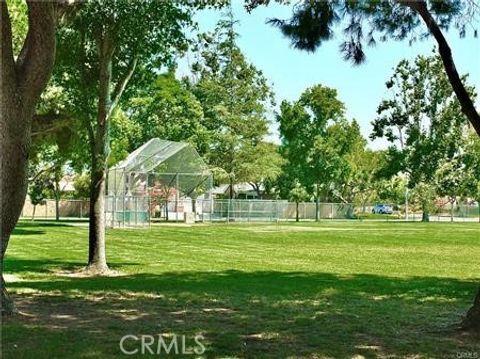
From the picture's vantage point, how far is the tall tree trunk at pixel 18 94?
7266 mm

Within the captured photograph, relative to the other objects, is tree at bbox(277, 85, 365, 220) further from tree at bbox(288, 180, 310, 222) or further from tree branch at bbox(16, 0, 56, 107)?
tree branch at bbox(16, 0, 56, 107)

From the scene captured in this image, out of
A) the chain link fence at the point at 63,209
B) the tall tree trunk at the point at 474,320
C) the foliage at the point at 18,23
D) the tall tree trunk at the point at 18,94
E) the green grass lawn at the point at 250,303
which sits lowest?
the green grass lawn at the point at 250,303

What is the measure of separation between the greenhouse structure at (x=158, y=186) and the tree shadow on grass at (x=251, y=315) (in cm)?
2282

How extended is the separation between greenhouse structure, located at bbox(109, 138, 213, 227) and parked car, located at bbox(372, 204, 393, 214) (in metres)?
41.7

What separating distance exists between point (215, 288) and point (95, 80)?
603cm

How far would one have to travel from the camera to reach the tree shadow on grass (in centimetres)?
645

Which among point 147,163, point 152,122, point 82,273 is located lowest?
point 82,273

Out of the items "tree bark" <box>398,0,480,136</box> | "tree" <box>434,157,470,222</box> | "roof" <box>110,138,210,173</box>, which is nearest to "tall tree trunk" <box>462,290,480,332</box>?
"tree bark" <box>398,0,480,136</box>

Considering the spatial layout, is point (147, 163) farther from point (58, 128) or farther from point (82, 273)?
point (82, 273)

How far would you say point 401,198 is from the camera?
7350cm

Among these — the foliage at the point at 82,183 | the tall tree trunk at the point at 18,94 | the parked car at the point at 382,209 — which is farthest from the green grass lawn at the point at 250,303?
the parked car at the point at 382,209

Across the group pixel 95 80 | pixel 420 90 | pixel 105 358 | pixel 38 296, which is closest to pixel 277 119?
pixel 420 90

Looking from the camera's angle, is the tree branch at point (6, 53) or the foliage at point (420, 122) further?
the foliage at point (420, 122)

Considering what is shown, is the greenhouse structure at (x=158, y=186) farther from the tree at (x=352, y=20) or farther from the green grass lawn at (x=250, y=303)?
the tree at (x=352, y=20)
